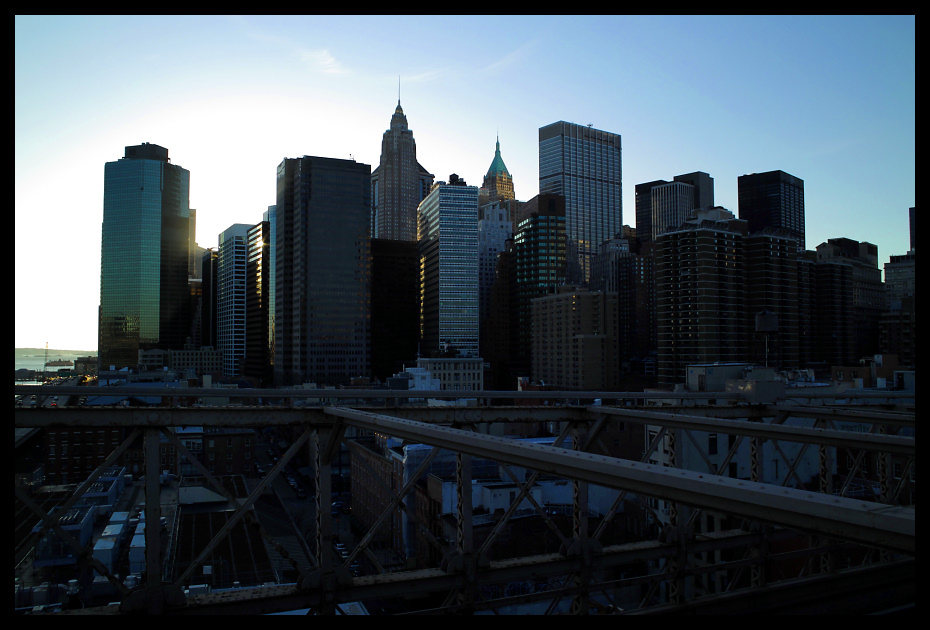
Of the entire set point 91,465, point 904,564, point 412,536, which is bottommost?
point 412,536

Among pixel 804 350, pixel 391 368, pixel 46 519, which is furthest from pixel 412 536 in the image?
pixel 391 368

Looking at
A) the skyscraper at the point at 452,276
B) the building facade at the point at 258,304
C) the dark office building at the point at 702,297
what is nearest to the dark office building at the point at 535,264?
the skyscraper at the point at 452,276

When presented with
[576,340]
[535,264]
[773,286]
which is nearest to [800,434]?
[773,286]

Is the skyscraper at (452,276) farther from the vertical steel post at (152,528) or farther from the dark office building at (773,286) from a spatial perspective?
the vertical steel post at (152,528)

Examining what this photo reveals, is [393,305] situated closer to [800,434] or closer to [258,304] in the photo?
[258,304]

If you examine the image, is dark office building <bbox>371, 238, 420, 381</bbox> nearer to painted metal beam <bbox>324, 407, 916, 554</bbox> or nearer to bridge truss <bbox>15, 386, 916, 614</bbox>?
bridge truss <bbox>15, 386, 916, 614</bbox>

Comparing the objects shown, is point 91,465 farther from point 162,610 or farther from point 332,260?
point 332,260
